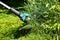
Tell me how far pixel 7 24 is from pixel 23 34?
3.90ft

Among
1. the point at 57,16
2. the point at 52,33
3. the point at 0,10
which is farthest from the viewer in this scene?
the point at 0,10

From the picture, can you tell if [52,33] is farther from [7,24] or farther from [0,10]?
[0,10]

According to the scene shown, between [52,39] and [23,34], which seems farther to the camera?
[23,34]

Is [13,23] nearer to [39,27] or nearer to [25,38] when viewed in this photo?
[25,38]

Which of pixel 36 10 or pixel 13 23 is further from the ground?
pixel 36 10

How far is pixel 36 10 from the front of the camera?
16.1 feet

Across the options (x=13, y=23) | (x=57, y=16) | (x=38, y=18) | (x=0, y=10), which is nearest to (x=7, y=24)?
(x=13, y=23)

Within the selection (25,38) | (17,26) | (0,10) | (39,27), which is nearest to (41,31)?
(39,27)

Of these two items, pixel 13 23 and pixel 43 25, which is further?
pixel 13 23

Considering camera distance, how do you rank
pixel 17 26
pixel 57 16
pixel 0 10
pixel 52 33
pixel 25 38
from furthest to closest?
pixel 0 10
pixel 17 26
pixel 25 38
pixel 52 33
pixel 57 16

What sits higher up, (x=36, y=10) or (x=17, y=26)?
(x=36, y=10)

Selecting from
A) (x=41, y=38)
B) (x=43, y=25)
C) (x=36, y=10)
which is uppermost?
(x=36, y=10)

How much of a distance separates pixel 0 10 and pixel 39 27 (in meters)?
4.52

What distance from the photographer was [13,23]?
24.7 feet
